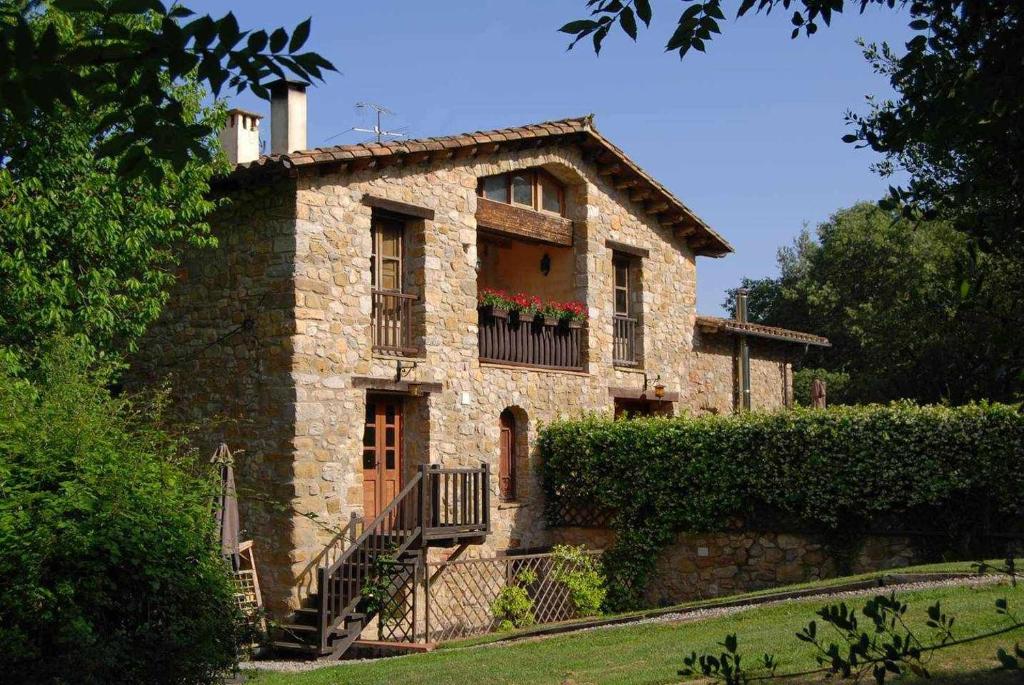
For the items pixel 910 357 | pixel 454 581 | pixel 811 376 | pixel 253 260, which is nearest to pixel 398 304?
pixel 253 260

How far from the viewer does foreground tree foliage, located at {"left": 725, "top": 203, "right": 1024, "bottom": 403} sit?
67.7 ft

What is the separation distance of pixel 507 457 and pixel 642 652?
7.85 m

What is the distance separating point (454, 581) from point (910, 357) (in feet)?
45.6

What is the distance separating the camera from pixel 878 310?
29.1 metres

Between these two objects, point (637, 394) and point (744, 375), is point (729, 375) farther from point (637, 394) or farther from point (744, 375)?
point (637, 394)

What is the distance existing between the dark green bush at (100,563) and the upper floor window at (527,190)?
33.3ft

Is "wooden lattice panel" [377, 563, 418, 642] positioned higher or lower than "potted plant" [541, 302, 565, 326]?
lower

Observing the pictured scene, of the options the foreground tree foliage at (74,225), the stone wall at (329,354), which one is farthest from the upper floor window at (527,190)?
the foreground tree foliage at (74,225)

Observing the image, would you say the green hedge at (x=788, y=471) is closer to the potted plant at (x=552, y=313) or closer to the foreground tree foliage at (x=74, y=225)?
the potted plant at (x=552, y=313)

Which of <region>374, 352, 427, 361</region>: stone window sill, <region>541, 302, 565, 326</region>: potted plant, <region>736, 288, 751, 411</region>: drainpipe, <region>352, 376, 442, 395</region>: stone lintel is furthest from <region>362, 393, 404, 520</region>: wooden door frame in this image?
<region>736, 288, 751, 411</region>: drainpipe

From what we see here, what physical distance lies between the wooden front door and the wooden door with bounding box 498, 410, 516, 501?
7.12 feet

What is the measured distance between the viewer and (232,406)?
14.9m

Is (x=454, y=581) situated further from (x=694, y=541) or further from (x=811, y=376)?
(x=811, y=376)

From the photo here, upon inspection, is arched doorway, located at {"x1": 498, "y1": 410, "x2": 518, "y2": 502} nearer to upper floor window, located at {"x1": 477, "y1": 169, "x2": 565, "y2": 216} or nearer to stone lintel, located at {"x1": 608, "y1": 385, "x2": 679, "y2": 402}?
stone lintel, located at {"x1": 608, "y1": 385, "x2": 679, "y2": 402}
